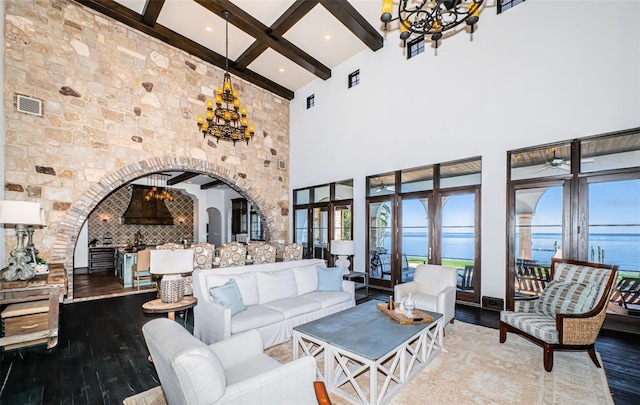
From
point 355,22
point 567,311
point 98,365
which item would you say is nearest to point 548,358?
point 567,311

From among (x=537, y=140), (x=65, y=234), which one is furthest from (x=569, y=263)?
(x=65, y=234)

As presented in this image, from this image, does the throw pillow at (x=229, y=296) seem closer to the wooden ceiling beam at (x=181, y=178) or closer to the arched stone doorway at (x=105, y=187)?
the arched stone doorway at (x=105, y=187)

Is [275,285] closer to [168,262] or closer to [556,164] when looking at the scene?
[168,262]

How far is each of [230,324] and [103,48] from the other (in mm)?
5934

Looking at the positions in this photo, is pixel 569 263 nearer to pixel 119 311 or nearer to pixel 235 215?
pixel 119 311

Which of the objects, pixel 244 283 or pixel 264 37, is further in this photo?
pixel 264 37

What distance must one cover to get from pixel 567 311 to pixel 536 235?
5.54ft

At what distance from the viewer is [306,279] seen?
404 centimetres

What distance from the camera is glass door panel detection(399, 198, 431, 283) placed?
5.57 metres

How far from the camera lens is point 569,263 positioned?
3.34 metres

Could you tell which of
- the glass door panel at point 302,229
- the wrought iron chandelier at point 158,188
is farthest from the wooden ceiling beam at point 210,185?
the glass door panel at point 302,229

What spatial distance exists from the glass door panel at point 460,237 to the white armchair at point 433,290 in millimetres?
1118

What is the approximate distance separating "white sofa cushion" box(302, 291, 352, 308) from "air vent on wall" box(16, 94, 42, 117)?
5.48m

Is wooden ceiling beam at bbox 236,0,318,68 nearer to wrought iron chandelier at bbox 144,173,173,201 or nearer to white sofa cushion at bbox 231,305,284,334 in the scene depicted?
wrought iron chandelier at bbox 144,173,173,201
